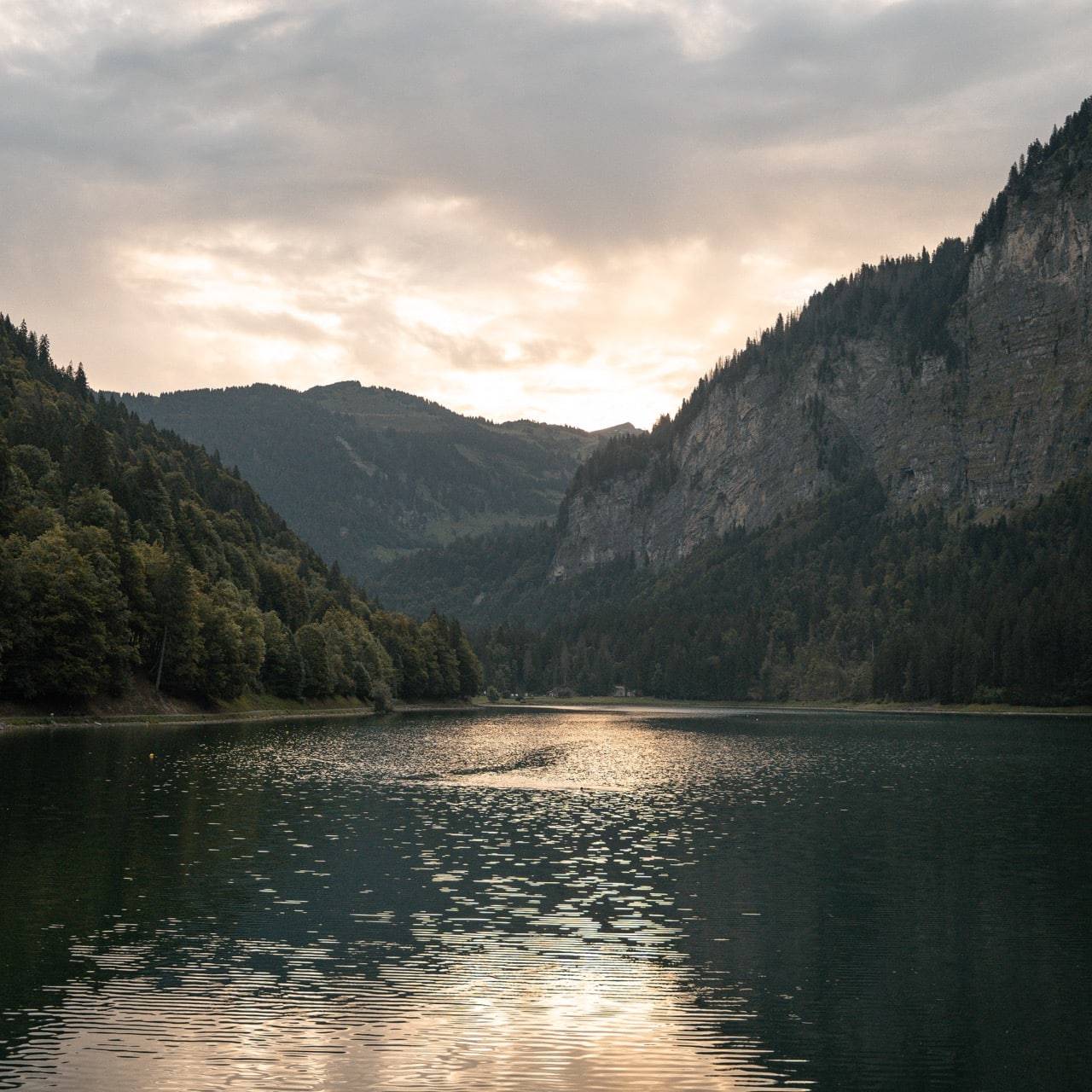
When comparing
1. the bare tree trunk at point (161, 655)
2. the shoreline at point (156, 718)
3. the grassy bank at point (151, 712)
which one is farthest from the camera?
the bare tree trunk at point (161, 655)

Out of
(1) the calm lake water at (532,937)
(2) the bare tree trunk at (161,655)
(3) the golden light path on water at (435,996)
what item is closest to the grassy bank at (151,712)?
(2) the bare tree trunk at (161,655)

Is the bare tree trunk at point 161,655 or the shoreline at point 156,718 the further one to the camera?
the bare tree trunk at point 161,655

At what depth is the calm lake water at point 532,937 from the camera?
2655 centimetres

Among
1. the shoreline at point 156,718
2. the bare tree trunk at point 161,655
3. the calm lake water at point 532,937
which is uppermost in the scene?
the bare tree trunk at point 161,655

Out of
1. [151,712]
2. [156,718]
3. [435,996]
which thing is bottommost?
[435,996]

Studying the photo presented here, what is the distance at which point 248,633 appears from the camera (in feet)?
589

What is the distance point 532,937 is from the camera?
38.8 metres

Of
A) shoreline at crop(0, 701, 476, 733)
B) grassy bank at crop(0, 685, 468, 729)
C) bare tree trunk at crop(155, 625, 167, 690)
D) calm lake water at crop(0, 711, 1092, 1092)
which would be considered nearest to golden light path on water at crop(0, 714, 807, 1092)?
calm lake water at crop(0, 711, 1092, 1092)

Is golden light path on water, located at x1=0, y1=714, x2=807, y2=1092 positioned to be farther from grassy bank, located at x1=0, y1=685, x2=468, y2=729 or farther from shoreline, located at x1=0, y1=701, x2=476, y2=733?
grassy bank, located at x1=0, y1=685, x2=468, y2=729

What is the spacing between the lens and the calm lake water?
26547mm

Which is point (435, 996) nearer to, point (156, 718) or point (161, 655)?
point (156, 718)

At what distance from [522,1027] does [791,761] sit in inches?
3683

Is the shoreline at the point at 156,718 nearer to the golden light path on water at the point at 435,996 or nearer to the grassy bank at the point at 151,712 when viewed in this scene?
the grassy bank at the point at 151,712

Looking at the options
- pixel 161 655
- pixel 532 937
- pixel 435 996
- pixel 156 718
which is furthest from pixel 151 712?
pixel 435 996
